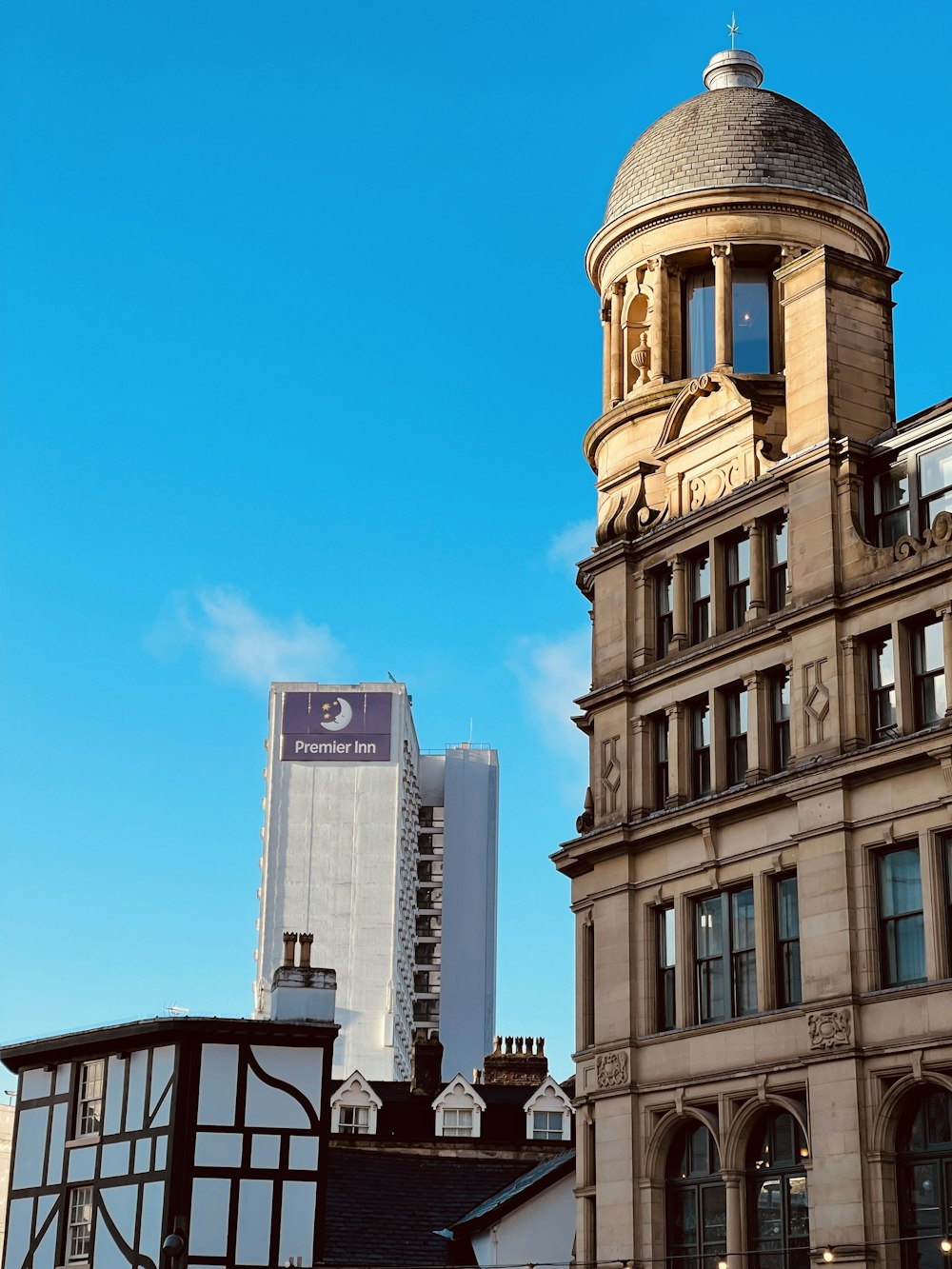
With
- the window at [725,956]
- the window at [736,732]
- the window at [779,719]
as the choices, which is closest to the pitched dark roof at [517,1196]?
the window at [725,956]

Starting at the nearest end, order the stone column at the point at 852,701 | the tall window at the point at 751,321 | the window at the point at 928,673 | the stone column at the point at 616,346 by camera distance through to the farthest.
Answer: the window at the point at 928,673, the stone column at the point at 852,701, the tall window at the point at 751,321, the stone column at the point at 616,346

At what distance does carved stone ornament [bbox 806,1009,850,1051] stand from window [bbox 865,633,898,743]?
16.2 ft

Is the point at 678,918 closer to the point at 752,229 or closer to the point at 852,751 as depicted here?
the point at 852,751

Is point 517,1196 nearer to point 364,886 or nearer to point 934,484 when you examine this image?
point 934,484

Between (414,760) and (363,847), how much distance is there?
39.9 ft

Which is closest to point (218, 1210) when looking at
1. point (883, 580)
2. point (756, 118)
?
point (883, 580)

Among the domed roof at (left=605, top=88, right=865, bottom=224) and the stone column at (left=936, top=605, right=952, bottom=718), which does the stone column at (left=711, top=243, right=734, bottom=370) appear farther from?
the stone column at (left=936, top=605, right=952, bottom=718)

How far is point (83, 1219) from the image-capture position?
42562 mm

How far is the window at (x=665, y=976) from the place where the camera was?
37.6 m

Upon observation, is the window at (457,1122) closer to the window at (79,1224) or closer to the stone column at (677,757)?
the window at (79,1224)

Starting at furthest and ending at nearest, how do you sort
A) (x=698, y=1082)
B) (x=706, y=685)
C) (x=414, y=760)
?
(x=414, y=760) → (x=706, y=685) → (x=698, y=1082)

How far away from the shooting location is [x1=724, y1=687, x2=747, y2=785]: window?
3716cm

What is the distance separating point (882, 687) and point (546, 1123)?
39845 millimetres

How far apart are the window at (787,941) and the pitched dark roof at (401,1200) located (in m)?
13.2
